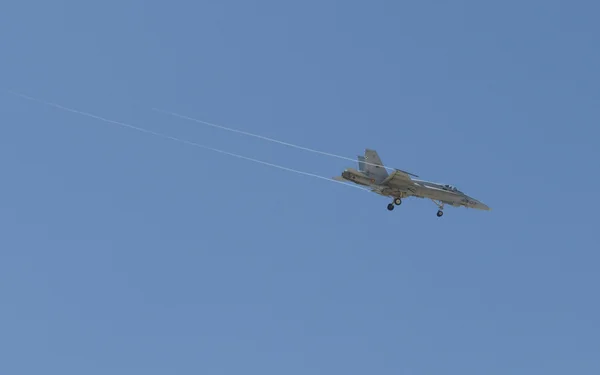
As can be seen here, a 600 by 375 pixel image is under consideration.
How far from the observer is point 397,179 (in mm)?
141250

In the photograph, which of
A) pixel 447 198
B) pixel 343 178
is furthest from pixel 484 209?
pixel 343 178

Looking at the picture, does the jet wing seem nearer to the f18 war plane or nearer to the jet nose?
the f18 war plane

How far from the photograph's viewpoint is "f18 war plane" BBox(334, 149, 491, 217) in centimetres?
14038

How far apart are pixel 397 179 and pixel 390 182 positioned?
2.06ft

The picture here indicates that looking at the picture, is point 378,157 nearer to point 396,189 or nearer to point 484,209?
point 396,189

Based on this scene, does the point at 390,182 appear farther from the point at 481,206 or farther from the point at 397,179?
the point at 481,206

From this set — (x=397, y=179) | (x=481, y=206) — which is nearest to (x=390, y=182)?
(x=397, y=179)

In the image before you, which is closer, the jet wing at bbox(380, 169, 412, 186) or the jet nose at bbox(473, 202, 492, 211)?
the jet wing at bbox(380, 169, 412, 186)

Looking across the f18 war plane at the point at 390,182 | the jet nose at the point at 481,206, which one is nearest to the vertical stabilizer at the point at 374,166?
the f18 war plane at the point at 390,182

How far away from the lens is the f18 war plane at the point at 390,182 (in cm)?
14038

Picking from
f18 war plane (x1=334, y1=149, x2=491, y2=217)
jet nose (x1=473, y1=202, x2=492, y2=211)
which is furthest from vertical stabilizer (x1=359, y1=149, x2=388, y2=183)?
jet nose (x1=473, y1=202, x2=492, y2=211)

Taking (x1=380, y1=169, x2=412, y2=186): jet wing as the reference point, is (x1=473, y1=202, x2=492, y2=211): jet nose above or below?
above

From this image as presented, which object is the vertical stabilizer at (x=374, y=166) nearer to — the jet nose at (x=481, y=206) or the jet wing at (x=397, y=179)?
the jet wing at (x=397, y=179)

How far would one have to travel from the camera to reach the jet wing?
461ft
